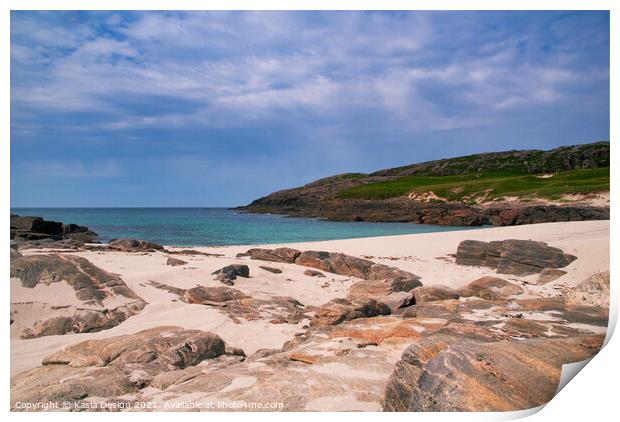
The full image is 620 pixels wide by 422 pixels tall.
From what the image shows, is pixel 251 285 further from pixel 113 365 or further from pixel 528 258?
pixel 528 258

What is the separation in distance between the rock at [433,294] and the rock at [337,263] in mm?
3210

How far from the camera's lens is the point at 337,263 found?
37.5 feet

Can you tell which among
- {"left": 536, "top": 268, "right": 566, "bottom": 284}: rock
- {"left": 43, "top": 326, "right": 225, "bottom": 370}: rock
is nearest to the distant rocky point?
{"left": 536, "top": 268, "right": 566, "bottom": 284}: rock

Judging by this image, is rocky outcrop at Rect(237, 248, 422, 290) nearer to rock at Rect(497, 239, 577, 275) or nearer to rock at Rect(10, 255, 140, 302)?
rock at Rect(497, 239, 577, 275)

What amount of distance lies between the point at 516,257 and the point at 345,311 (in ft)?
20.1

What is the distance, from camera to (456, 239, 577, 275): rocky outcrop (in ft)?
31.4

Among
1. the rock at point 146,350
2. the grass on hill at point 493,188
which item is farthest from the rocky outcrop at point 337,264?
the grass on hill at point 493,188

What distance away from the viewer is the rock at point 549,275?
8.82 m

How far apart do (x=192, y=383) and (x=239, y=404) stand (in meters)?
0.62

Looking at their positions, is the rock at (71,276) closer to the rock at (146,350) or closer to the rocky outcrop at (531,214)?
the rock at (146,350)

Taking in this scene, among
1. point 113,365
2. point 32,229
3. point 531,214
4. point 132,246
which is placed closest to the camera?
point 113,365

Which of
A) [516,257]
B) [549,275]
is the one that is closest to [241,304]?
[549,275]
